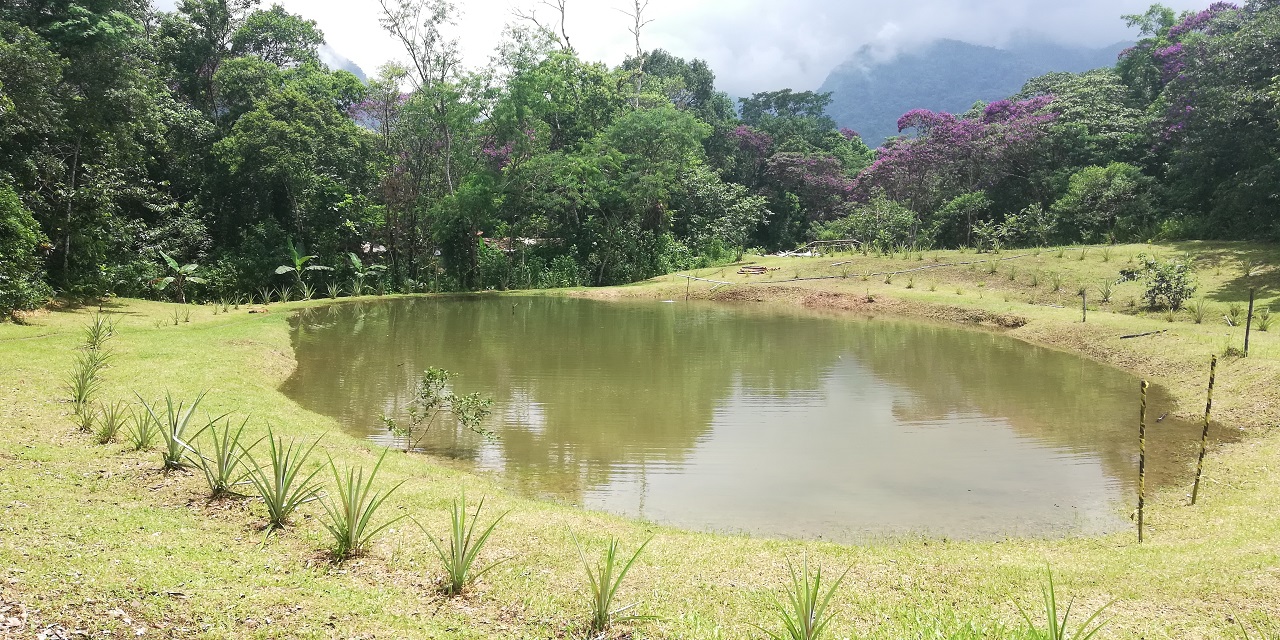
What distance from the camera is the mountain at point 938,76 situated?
15262 centimetres

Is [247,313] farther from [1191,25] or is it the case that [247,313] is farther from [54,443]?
[1191,25]

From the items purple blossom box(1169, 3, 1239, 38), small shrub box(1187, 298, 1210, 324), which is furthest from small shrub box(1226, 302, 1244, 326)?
purple blossom box(1169, 3, 1239, 38)

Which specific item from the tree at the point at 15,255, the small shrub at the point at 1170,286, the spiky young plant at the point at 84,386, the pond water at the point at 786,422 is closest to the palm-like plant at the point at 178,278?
the pond water at the point at 786,422

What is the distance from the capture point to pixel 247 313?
671 inches

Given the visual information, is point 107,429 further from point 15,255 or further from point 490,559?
point 15,255

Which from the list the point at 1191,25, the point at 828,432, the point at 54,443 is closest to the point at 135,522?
the point at 54,443

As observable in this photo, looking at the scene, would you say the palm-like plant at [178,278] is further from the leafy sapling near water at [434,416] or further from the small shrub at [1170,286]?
the small shrub at [1170,286]

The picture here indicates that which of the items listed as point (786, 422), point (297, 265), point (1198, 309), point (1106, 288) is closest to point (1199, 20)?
point (1106, 288)

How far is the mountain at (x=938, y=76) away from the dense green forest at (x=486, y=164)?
119819mm

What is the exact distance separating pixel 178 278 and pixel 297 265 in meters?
3.47

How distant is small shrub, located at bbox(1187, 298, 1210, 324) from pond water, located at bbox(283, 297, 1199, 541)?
9.03 ft

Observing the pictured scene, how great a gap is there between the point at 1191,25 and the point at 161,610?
3543 centimetres

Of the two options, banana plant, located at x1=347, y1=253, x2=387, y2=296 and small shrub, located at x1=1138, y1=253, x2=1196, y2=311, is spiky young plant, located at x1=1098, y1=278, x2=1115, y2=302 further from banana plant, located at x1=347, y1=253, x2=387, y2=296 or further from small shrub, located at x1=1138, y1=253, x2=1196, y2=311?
banana plant, located at x1=347, y1=253, x2=387, y2=296

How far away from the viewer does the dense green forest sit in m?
15.8
